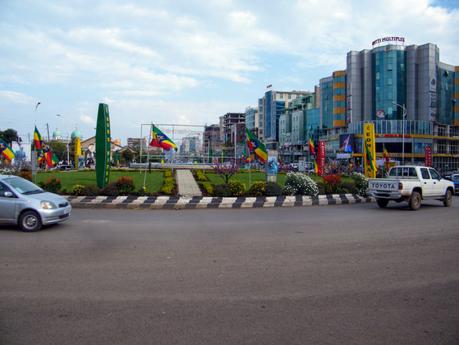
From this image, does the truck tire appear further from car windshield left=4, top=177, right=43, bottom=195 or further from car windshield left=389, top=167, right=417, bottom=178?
car windshield left=4, top=177, right=43, bottom=195

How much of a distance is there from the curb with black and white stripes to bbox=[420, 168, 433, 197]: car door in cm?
380

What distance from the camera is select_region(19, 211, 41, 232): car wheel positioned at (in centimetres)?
1001

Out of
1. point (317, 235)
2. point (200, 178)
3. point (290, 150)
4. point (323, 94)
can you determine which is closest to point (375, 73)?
point (323, 94)

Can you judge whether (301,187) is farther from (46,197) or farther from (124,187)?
(46,197)

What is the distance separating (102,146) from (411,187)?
1341cm

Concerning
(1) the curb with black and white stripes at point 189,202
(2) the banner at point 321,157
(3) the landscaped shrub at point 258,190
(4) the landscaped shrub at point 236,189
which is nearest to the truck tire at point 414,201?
(1) the curb with black and white stripes at point 189,202

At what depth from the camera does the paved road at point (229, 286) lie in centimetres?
419

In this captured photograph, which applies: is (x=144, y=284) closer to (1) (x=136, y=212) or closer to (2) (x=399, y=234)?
(2) (x=399, y=234)

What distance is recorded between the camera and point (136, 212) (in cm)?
1477

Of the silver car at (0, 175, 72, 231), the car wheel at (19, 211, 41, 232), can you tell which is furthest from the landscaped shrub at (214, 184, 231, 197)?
the car wheel at (19, 211, 41, 232)

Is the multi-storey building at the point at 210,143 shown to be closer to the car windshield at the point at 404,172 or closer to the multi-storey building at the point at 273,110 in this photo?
the car windshield at the point at 404,172

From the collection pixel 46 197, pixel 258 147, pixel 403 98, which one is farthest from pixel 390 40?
pixel 46 197

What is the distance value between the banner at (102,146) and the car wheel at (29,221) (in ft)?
27.6

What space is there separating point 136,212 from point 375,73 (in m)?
71.1
